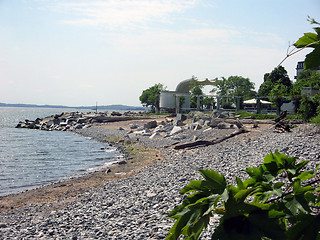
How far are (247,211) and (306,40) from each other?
0.53 meters

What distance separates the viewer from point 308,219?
37.6 inches

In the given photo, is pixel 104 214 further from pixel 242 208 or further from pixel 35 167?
pixel 35 167

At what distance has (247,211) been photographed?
3.02 ft

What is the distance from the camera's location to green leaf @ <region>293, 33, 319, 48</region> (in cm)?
101

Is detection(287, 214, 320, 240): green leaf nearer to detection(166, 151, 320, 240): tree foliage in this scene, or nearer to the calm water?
detection(166, 151, 320, 240): tree foliage

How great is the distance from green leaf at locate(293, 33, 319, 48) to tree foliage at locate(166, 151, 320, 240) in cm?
41

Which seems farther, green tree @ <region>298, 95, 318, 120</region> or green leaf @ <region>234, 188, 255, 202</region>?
green tree @ <region>298, 95, 318, 120</region>

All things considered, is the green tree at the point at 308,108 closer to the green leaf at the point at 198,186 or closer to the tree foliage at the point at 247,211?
the tree foliage at the point at 247,211

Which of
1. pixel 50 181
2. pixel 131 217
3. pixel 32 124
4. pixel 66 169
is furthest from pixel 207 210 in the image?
pixel 32 124

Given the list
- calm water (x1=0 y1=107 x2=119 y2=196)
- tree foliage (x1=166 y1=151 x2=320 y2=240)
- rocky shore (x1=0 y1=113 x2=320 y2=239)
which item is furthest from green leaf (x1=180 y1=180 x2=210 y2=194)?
calm water (x1=0 y1=107 x2=119 y2=196)

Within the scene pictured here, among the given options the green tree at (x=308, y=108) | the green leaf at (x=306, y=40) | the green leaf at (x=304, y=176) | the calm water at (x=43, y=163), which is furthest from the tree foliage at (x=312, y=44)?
the green tree at (x=308, y=108)

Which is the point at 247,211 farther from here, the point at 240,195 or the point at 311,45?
the point at 311,45

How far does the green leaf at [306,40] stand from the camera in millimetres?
1007

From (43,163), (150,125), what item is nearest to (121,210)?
(43,163)
